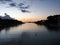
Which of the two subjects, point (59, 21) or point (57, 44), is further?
point (59, 21)

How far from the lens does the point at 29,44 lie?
20.3 m

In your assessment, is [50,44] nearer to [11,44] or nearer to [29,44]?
[29,44]

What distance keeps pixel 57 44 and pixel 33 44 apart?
11.1 feet

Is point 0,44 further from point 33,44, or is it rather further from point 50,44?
point 50,44

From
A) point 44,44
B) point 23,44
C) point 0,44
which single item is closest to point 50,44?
point 44,44

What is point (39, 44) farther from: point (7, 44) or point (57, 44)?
point (7, 44)

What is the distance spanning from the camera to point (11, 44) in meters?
20.2

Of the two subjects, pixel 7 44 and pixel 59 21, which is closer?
pixel 7 44

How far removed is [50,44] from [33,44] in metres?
2.42

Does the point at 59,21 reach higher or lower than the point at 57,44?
higher

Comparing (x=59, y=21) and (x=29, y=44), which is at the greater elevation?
(x=59, y=21)

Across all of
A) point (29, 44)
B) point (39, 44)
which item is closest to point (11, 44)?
point (29, 44)

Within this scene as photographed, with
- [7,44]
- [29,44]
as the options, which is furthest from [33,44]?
[7,44]

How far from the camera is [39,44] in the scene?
66.5 ft
